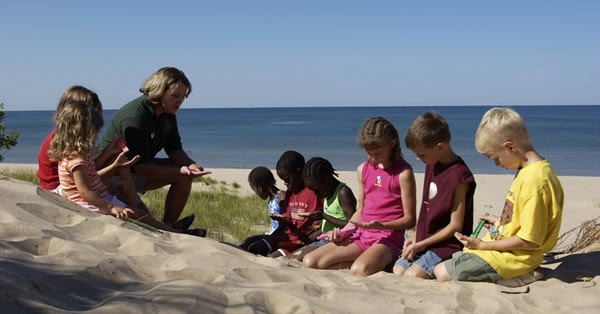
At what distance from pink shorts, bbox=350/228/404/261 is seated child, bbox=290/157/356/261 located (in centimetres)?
29

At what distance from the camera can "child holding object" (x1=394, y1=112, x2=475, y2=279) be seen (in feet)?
16.4

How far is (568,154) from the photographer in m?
31.3

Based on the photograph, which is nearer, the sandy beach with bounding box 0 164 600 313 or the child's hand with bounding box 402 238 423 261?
the sandy beach with bounding box 0 164 600 313

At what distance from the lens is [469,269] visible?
463cm

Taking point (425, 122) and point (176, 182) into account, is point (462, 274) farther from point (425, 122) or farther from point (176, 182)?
point (176, 182)

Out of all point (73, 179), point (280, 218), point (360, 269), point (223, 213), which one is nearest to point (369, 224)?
point (360, 269)

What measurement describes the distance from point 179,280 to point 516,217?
2233 millimetres

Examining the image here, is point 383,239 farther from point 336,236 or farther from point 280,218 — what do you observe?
point 280,218

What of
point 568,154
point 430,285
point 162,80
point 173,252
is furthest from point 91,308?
point 568,154

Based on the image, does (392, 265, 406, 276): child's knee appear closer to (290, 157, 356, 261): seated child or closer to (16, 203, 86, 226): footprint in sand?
(290, 157, 356, 261): seated child

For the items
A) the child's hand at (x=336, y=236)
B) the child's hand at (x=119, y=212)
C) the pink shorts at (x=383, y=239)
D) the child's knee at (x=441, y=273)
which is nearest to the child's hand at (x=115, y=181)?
the child's hand at (x=119, y=212)

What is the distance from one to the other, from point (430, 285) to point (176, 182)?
9.67ft

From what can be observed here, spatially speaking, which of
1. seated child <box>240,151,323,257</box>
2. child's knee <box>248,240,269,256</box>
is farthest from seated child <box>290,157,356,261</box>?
child's knee <box>248,240,269,256</box>

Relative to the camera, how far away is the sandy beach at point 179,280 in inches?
133
